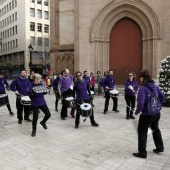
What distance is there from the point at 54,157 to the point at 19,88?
3848 millimetres

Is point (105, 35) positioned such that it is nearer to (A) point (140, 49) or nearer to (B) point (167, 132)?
(A) point (140, 49)

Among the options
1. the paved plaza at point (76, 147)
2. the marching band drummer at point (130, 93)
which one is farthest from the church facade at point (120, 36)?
the paved plaza at point (76, 147)

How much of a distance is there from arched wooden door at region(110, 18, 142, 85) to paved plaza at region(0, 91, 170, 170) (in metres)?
9.23

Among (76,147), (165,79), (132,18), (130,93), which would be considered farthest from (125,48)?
(76,147)

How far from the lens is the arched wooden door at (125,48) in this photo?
16719 mm

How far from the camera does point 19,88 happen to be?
26.4 feet

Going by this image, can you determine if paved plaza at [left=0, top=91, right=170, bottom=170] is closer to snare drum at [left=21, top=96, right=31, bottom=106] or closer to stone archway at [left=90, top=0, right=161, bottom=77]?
snare drum at [left=21, top=96, right=31, bottom=106]

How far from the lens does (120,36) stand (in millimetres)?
16938

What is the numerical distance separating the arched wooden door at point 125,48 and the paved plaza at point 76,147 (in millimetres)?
9232

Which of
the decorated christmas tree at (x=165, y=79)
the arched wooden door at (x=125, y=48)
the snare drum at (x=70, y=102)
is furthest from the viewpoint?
the arched wooden door at (x=125, y=48)

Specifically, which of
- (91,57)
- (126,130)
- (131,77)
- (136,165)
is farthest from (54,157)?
(91,57)

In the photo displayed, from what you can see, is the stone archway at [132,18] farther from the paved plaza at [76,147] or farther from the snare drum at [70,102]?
the snare drum at [70,102]

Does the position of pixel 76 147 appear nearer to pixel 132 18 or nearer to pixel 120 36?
pixel 120 36

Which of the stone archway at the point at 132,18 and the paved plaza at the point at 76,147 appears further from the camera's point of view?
the stone archway at the point at 132,18
